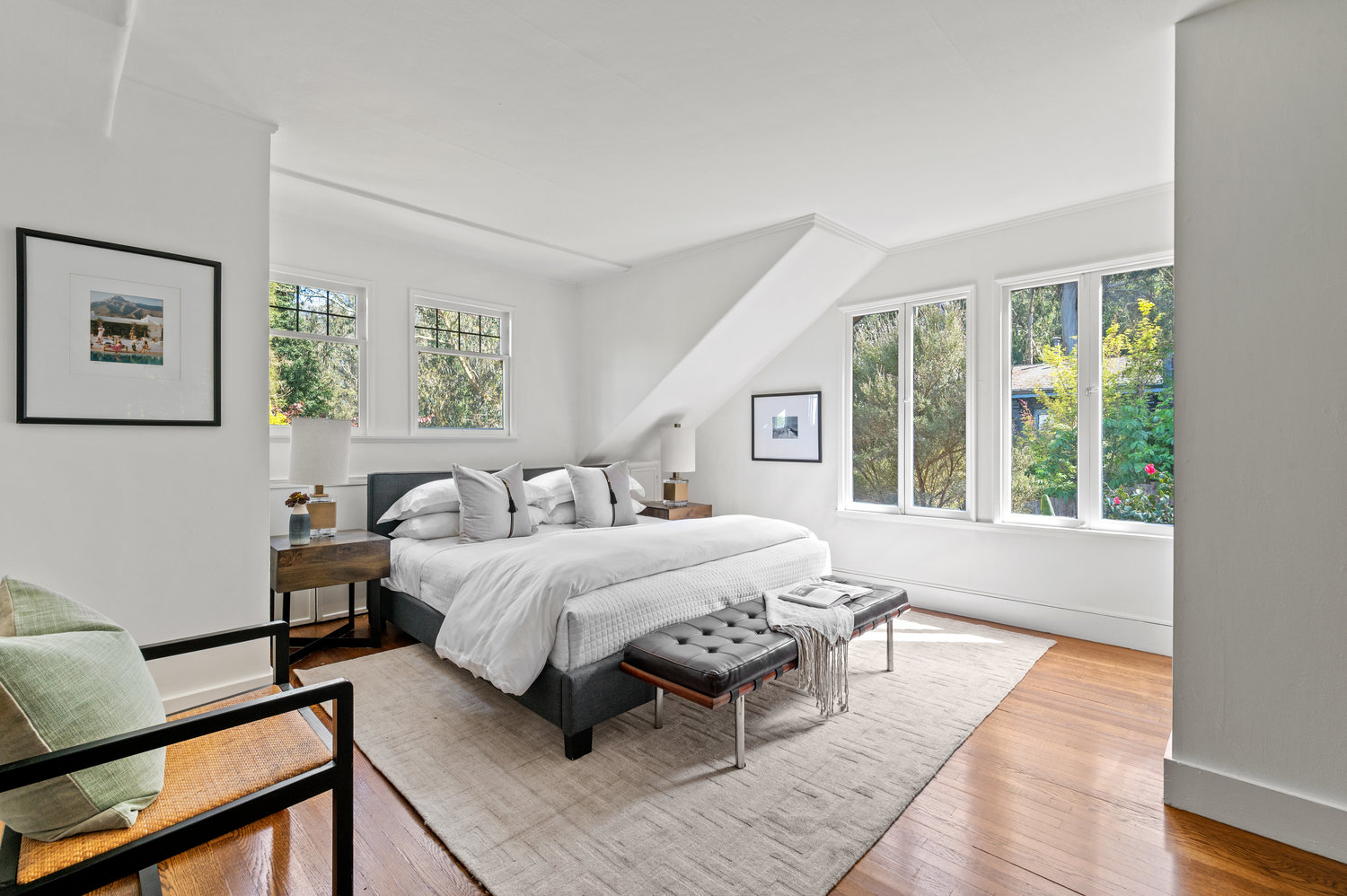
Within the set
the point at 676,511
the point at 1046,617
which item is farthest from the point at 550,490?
the point at 1046,617

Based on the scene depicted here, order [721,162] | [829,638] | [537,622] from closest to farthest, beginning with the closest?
[537,622], [829,638], [721,162]

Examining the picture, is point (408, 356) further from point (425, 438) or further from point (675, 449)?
point (675, 449)

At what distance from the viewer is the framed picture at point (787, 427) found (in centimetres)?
496

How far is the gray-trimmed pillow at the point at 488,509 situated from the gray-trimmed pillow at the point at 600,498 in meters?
0.43

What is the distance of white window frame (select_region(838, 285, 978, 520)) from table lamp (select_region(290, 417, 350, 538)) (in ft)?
11.3

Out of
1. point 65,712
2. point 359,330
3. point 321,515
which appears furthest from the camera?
point 359,330

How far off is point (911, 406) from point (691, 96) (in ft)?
9.28

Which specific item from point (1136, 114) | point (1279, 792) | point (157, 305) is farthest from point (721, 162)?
point (1279, 792)

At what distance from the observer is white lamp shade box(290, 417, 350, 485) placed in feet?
11.1

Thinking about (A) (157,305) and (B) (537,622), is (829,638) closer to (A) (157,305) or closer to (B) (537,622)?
(B) (537,622)

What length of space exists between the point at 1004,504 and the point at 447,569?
11.4 ft

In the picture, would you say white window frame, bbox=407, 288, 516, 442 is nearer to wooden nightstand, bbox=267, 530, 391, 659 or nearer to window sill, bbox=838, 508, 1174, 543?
wooden nightstand, bbox=267, 530, 391, 659

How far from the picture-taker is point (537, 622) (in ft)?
8.04

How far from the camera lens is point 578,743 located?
2354mm
